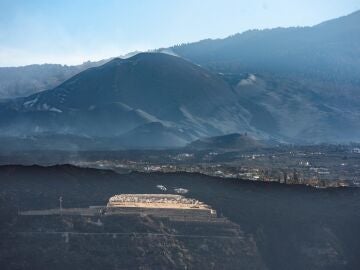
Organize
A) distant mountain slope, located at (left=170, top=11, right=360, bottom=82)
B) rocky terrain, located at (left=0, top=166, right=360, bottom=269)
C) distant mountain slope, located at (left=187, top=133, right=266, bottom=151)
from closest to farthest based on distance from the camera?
rocky terrain, located at (left=0, top=166, right=360, bottom=269)
distant mountain slope, located at (left=187, top=133, right=266, bottom=151)
distant mountain slope, located at (left=170, top=11, right=360, bottom=82)

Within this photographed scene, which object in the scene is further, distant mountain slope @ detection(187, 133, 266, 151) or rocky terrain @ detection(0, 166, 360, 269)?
distant mountain slope @ detection(187, 133, 266, 151)

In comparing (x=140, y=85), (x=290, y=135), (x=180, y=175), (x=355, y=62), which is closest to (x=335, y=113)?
(x=290, y=135)

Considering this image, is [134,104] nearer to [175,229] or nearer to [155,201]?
[155,201]

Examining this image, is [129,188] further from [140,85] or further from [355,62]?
[355,62]

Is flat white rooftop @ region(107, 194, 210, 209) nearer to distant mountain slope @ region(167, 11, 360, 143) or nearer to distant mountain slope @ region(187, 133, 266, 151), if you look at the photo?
distant mountain slope @ region(187, 133, 266, 151)

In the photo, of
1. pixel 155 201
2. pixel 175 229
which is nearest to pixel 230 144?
pixel 155 201

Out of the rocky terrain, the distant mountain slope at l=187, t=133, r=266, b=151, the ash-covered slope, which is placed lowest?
the rocky terrain

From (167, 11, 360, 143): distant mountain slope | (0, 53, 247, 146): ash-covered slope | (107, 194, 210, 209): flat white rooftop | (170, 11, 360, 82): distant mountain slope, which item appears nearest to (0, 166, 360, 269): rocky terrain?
(107, 194, 210, 209): flat white rooftop

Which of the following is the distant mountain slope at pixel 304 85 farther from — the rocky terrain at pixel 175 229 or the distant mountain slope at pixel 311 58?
the rocky terrain at pixel 175 229
